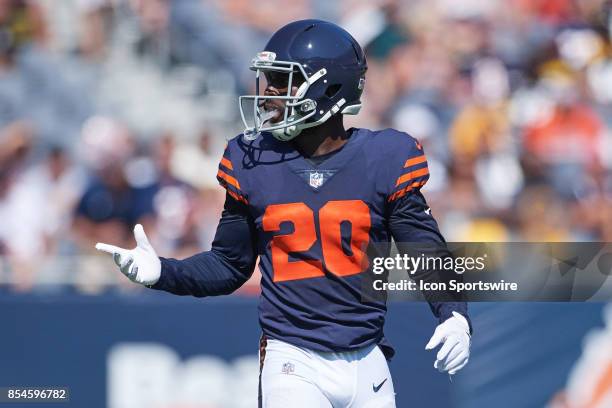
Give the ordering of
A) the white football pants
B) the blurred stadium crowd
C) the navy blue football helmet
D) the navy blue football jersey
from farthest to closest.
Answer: the blurred stadium crowd, the navy blue football helmet, the navy blue football jersey, the white football pants

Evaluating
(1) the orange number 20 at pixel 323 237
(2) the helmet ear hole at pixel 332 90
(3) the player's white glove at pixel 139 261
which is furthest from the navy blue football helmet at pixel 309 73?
(3) the player's white glove at pixel 139 261

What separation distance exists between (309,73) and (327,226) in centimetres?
51

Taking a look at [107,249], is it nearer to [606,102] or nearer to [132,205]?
[132,205]

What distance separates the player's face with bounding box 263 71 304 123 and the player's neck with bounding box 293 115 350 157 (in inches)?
4.7

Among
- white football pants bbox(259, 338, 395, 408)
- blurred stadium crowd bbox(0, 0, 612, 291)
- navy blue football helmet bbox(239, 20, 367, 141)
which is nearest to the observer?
white football pants bbox(259, 338, 395, 408)

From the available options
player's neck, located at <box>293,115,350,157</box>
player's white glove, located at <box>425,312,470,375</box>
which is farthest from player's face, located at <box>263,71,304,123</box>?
player's white glove, located at <box>425,312,470,375</box>

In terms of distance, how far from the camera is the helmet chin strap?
3150 mm

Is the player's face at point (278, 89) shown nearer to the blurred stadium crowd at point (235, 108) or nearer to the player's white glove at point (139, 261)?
the player's white glove at point (139, 261)

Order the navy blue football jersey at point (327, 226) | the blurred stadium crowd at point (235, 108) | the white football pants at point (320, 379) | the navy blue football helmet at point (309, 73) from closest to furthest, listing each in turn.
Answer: the white football pants at point (320, 379) < the navy blue football jersey at point (327, 226) < the navy blue football helmet at point (309, 73) < the blurred stadium crowd at point (235, 108)

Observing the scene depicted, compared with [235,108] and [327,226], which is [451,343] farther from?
[235,108]

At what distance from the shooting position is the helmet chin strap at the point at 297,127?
3.15 meters

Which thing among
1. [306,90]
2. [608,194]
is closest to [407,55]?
[608,194]

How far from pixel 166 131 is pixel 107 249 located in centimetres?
312

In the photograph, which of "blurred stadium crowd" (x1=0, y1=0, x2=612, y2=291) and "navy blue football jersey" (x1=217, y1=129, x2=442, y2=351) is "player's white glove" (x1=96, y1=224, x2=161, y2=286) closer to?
"navy blue football jersey" (x1=217, y1=129, x2=442, y2=351)
